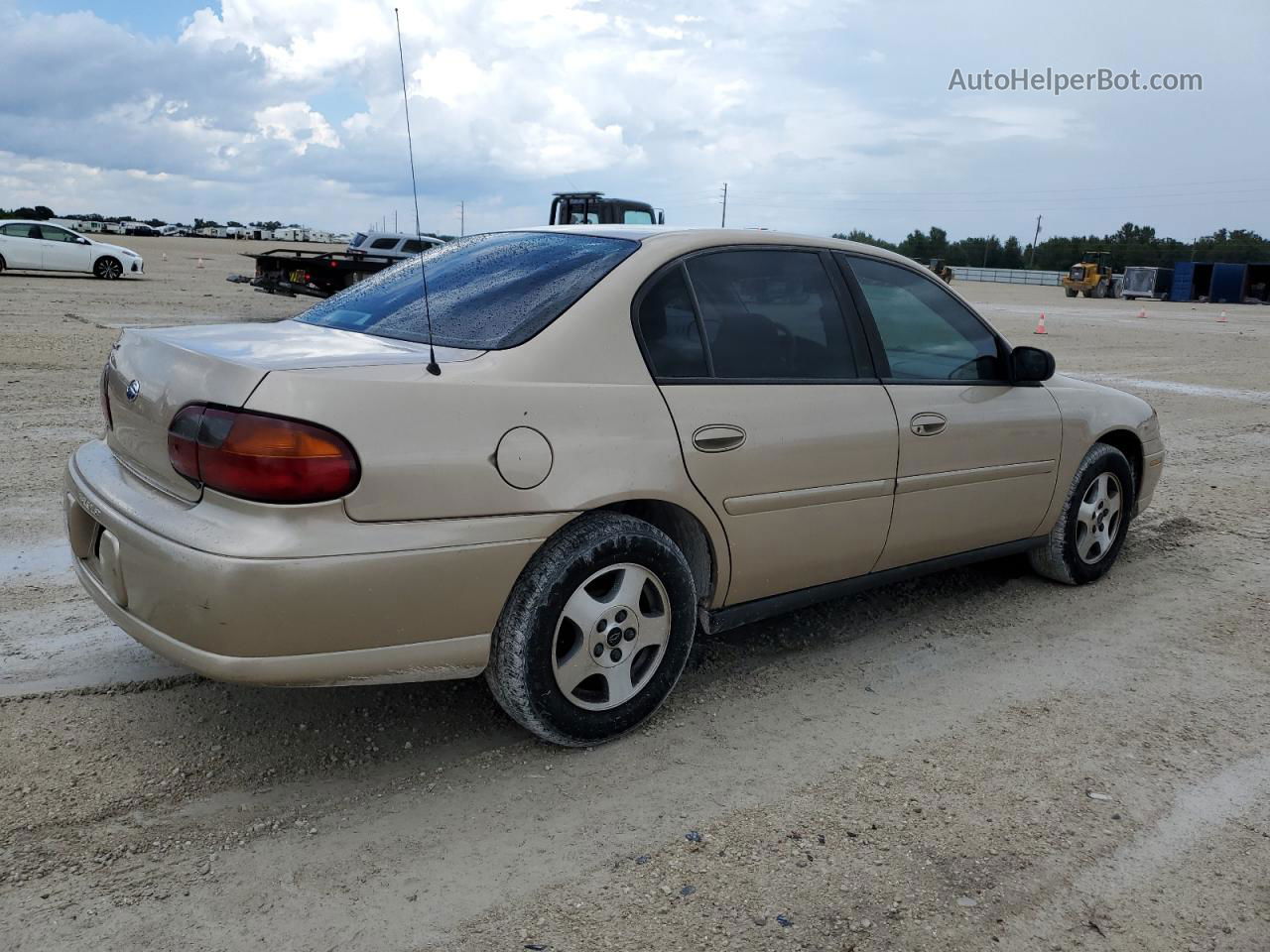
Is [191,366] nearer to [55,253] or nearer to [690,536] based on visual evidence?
[690,536]

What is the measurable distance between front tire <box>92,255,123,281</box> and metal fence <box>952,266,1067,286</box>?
195 ft

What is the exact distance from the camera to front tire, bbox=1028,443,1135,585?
194 inches

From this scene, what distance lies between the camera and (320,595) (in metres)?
2.70

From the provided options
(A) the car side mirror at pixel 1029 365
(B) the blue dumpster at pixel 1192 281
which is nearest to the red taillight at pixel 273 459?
(A) the car side mirror at pixel 1029 365

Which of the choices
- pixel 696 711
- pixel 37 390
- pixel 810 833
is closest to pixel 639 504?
pixel 696 711

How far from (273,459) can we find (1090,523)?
3862 millimetres

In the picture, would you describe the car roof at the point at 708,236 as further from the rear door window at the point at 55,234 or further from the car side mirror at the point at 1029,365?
the rear door window at the point at 55,234

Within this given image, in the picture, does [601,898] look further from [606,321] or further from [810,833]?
[606,321]

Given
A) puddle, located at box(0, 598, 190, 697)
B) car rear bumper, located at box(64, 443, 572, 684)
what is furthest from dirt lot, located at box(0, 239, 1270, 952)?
car rear bumper, located at box(64, 443, 572, 684)

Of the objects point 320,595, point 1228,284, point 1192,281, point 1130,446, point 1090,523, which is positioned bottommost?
point 1228,284

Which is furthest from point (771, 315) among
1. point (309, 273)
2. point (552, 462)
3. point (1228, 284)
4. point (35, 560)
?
point (1228, 284)

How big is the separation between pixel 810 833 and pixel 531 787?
2.64 feet

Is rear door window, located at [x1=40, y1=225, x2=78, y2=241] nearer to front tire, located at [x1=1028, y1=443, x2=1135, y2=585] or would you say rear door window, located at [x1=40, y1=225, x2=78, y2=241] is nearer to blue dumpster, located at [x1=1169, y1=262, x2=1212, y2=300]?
front tire, located at [x1=1028, y1=443, x2=1135, y2=585]

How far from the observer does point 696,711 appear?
3.65 meters
